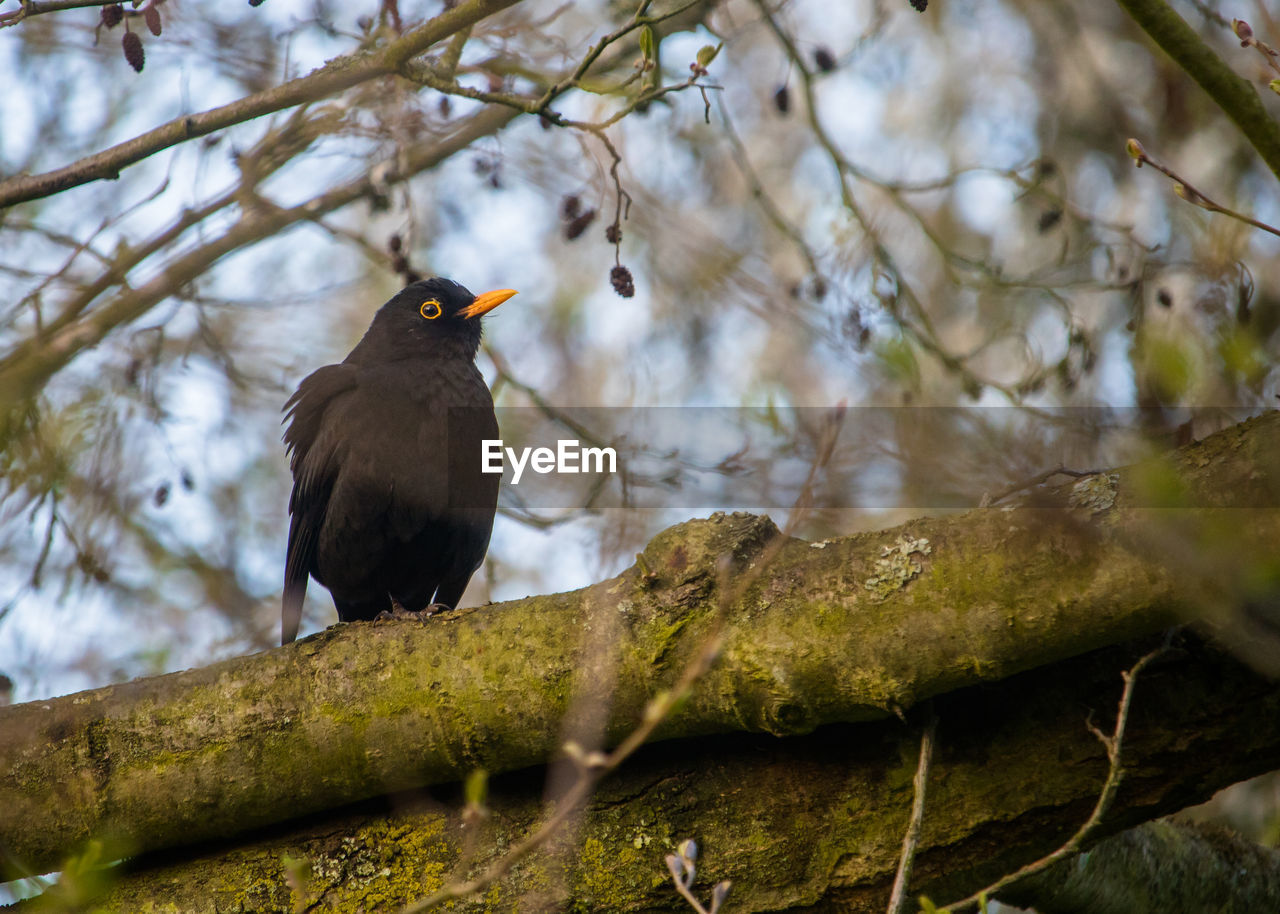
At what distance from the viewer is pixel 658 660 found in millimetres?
2266

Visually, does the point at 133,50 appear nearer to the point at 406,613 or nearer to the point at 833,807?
the point at 406,613

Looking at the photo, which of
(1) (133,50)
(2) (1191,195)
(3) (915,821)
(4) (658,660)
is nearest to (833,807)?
(3) (915,821)

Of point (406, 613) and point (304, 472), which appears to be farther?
point (304, 472)

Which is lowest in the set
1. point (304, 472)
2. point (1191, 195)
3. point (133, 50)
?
point (1191, 195)

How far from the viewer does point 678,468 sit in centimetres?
348

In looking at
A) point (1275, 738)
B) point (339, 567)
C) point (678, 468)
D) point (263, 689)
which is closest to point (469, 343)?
point (339, 567)

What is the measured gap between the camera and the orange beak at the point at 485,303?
4.39 metres

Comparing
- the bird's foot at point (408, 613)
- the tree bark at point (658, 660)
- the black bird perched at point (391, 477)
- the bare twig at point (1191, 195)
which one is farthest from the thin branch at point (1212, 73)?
the black bird perched at point (391, 477)

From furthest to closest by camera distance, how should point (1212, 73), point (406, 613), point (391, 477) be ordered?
point (391, 477), point (406, 613), point (1212, 73)

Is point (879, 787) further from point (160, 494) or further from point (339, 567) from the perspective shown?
point (160, 494)

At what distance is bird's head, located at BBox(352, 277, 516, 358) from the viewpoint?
4305mm

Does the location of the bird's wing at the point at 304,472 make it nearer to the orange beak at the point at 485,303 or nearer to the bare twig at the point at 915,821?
the orange beak at the point at 485,303

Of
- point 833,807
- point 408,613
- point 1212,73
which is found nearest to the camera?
point 1212,73

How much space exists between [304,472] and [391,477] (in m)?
0.44
